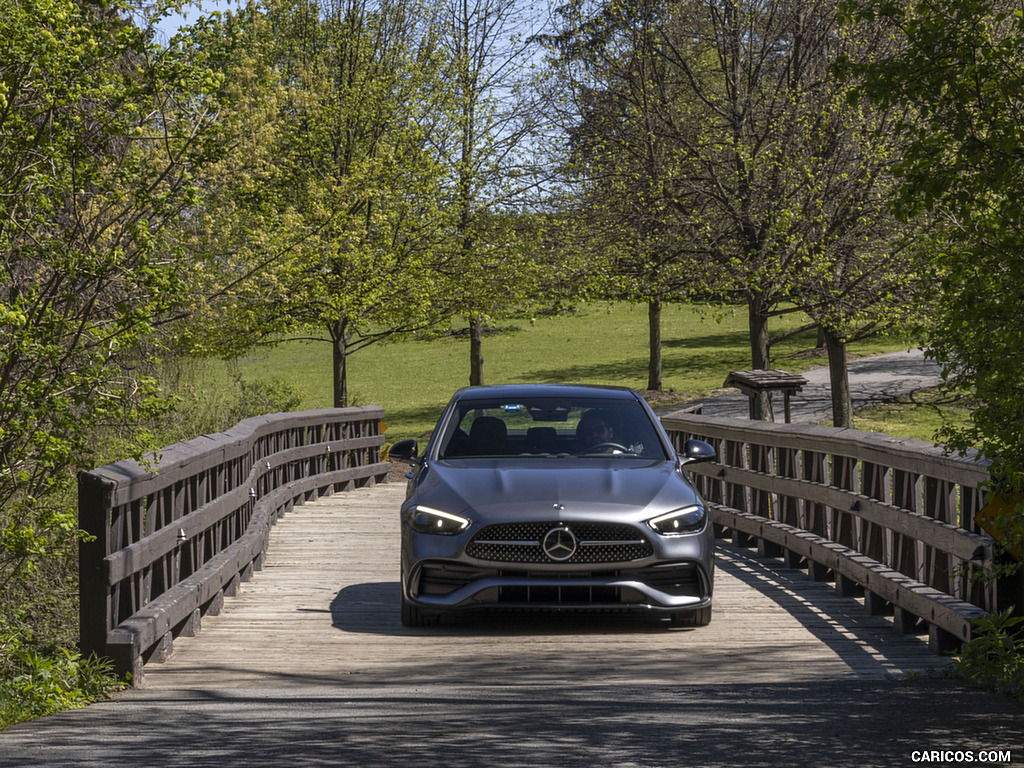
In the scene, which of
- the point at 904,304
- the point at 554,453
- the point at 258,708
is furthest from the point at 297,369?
the point at 258,708

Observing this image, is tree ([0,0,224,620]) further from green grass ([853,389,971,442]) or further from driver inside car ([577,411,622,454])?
green grass ([853,389,971,442])

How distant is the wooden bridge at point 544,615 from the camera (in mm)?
6613

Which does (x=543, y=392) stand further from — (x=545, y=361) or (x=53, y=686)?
(x=545, y=361)

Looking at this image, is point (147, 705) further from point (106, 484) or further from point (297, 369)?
point (297, 369)

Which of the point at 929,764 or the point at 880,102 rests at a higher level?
the point at 880,102

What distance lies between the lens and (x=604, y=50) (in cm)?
2345

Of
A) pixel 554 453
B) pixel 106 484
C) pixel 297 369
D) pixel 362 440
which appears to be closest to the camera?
pixel 106 484

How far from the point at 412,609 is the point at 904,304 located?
1450cm

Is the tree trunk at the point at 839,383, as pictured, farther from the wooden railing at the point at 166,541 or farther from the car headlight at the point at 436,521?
the car headlight at the point at 436,521

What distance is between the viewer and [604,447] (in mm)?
9156

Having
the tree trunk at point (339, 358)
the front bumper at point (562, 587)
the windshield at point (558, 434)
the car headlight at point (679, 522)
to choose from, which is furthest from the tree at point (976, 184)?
the tree trunk at point (339, 358)
